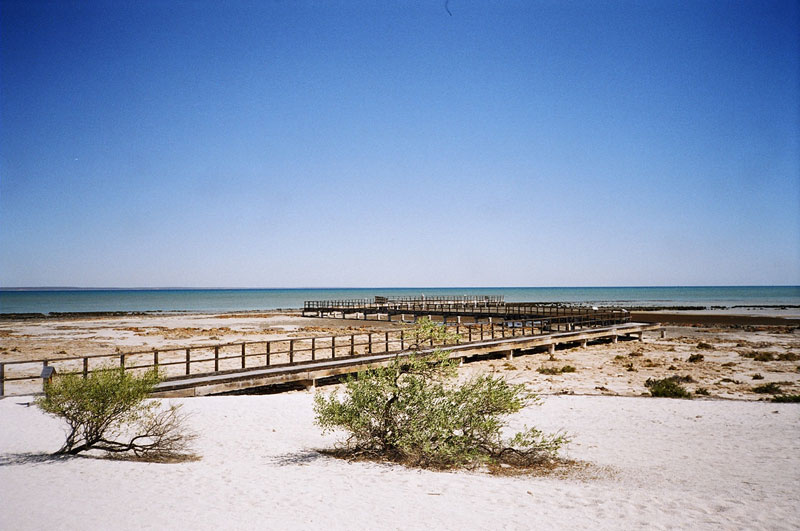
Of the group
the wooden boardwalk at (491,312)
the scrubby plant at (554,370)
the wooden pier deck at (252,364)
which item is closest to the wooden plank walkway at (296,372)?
the wooden pier deck at (252,364)

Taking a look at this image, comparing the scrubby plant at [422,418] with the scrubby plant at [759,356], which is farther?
the scrubby plant at [759,356]

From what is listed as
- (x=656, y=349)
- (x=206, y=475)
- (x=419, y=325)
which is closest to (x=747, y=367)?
(x=656, y=349)

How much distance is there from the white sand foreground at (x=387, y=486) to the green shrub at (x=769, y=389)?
5656mm

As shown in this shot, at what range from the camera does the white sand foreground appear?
654cm

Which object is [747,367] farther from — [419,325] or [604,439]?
[419,325]

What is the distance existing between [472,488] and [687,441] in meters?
6.24

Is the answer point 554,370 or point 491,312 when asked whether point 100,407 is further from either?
point 491,312

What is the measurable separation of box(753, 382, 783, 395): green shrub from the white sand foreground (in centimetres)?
566

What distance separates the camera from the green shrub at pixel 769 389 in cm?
1707

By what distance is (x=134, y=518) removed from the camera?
635cm

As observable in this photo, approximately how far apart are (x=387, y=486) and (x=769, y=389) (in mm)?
16290

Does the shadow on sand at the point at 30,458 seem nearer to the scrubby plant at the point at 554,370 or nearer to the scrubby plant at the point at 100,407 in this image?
the scrubby plant at the point at 100,407

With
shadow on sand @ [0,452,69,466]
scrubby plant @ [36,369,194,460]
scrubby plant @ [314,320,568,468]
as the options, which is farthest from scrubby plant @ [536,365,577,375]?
shadow on sand @ [0,452,69,466]

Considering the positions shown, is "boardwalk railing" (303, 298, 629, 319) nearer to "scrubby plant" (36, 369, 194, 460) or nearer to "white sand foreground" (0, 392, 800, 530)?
"white sand foreground" (0, 392, 800, 530)
